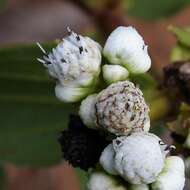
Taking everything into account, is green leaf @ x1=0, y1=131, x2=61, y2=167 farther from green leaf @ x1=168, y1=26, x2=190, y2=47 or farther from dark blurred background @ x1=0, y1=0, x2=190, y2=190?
dark blurred background @ x1=0, y1=0, x2=190, y2=190

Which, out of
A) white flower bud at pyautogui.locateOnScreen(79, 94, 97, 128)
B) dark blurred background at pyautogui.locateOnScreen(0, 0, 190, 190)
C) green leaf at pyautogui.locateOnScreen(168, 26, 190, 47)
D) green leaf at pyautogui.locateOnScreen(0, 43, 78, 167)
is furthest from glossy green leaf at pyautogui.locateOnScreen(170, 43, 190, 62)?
dark blurred background at pyautogui.locateOnScreen(0, 0, 190, 190)

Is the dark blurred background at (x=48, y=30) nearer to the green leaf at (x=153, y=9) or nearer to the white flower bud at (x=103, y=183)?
the green leaf at (x=153, y=9)

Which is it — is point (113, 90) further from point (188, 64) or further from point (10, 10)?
point (10, 10)

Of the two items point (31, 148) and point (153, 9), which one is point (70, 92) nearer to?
point (31, 148)

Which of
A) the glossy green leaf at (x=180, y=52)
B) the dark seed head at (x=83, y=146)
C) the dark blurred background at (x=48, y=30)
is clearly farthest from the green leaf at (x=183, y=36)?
the dark blurred background at (x=48, y=30)

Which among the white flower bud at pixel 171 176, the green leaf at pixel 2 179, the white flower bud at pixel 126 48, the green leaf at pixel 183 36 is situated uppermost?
the green leaf at pixel 183 36

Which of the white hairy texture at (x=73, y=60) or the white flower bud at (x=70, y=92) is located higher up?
the white hairy texture at (x=73, y=60)

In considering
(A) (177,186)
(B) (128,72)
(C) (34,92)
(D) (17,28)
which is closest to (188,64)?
(B) (128,72)

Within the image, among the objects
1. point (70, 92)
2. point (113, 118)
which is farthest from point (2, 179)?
point (113, 118)
